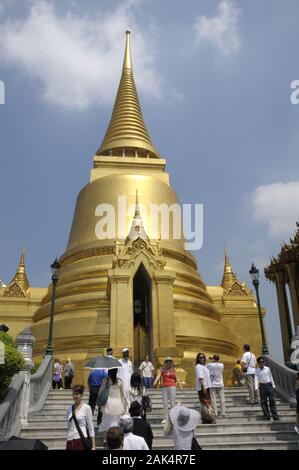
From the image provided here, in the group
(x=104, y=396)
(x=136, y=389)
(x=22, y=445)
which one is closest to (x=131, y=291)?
(x=136, y=389)

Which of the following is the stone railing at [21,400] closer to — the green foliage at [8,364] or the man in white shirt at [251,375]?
the green foliage at [8,364]

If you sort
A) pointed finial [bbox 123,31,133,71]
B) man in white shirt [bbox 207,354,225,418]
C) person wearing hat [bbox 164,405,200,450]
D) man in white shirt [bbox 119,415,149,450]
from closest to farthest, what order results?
man in white shirt [bbox 119,415,149,450] < person wearing hat [bbox 164,405,200,450] < man in white shirt [bbox 207,354,225,418] < pointed finial [bbox 123,31,133,71]

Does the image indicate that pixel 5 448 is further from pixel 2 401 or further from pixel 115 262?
pixel 115 262

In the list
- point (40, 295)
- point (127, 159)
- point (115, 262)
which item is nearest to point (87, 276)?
point (115, 262)

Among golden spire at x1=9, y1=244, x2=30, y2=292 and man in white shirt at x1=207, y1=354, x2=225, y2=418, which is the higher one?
golden spire at x1=9, y1=244, x2=30, y2=292

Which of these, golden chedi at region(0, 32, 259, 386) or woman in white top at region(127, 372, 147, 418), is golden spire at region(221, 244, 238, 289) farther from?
woman in white top at region(127, 372, 147, 418)

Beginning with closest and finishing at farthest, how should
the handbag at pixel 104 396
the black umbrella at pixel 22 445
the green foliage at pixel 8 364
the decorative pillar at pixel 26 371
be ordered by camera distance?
the black umbrella at pixel 22 445
the handbag at pixel 104 396
the green foliage at pixel 8 364
the decorative pillar at pixel 26 371

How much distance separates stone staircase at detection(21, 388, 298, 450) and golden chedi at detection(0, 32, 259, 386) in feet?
17.1

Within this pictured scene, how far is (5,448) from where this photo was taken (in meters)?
4.58

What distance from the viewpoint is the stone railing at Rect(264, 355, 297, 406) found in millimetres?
10609

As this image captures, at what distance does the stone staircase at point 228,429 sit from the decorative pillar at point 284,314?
60.2 feet

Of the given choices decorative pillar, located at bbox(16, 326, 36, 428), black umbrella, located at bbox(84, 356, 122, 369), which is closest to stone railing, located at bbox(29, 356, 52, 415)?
decorative pillar, located at bbox(16, 326, 36, 428)

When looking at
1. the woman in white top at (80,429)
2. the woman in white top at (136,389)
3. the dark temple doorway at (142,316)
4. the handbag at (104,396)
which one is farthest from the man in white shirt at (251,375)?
the woman in white top at (80,429)

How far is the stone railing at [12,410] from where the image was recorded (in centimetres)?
712
